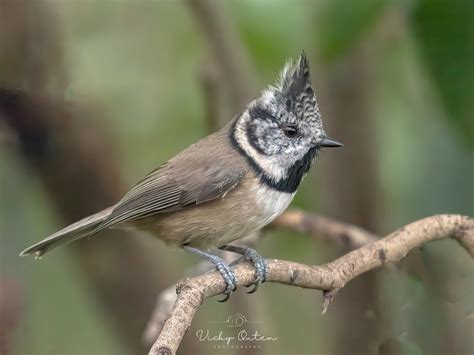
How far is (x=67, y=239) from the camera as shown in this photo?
2.76 metres

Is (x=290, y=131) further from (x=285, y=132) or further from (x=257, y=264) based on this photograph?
(x=257, y=264)

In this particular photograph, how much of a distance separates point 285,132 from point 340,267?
2.33ft

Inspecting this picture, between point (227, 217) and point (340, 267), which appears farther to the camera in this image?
point (227, 217)

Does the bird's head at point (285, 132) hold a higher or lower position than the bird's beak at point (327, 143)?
higher

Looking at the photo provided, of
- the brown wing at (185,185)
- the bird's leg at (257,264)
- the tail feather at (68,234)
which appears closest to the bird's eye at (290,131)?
the brown wing at (185,185)

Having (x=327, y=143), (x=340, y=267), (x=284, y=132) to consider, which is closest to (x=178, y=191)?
(x=284, y=132)

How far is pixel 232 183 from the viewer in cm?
270

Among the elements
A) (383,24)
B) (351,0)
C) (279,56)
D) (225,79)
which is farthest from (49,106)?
(383,24)

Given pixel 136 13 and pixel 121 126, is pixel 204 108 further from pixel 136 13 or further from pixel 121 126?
pixel 136 13

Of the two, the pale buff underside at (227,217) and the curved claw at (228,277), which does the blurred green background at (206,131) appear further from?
the curved claw at (228,277)

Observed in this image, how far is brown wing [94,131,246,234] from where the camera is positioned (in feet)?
8.86

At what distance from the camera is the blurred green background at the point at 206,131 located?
2.72 m

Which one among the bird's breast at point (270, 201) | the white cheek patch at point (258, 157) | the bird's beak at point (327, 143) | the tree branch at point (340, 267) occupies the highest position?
the white cheek patch at point (258, 157)

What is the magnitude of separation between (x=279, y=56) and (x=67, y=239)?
1039 millimetres
